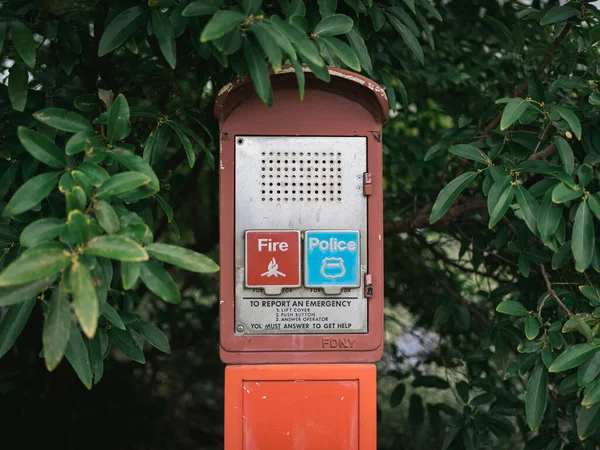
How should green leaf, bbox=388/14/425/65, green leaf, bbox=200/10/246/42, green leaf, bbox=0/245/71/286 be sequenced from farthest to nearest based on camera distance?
1. green leaf, bbox=388/14/425/65
2. green leaf, bbox=200/10/246/42
3. green leaf, bbox=0/245/71/286

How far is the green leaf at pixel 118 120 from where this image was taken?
1916 millimetres

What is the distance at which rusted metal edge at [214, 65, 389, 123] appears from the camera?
7.13 feet

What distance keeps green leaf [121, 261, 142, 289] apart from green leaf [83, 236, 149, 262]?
6 cm

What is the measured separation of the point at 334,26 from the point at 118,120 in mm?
745

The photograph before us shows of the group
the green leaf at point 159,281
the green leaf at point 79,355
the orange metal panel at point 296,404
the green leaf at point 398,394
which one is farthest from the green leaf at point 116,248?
the green leaf at point 398,394

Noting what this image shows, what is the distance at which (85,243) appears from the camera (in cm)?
161

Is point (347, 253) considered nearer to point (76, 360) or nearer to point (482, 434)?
point (76, 360)

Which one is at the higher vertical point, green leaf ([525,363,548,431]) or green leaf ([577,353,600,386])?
green leaf ([577,353,600,386])

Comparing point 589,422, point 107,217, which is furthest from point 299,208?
point 589,422

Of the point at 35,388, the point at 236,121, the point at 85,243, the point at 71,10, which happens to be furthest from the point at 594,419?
the point at 35,388

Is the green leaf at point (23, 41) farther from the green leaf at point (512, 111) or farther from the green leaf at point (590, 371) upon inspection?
the green leaf at point (590, 371)

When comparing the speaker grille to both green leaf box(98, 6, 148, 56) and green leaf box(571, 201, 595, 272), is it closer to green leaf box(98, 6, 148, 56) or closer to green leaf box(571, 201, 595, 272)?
green leaf box(98, 6, 148, 56)

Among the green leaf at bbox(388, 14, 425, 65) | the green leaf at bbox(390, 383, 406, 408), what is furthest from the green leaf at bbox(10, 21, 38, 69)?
the green leaf at bbox(390, 383, 406, 408)

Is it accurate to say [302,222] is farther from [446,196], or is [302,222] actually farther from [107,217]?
[107,217]
